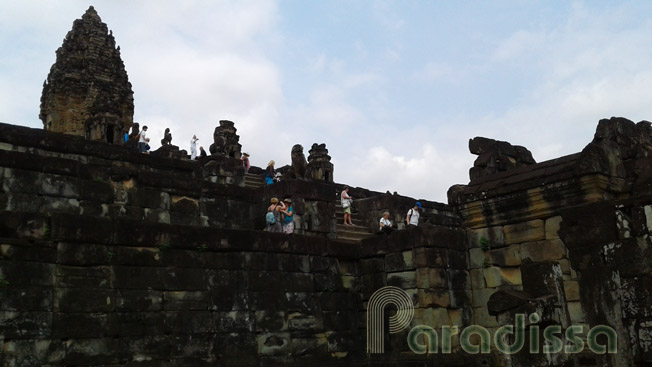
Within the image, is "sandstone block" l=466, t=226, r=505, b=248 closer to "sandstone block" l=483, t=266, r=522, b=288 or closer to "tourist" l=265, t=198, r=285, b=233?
"sandstone block" l=483, t=266, r=522, b=288

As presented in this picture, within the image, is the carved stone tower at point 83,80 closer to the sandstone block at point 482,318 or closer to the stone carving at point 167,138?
the stone carving at point 167,138

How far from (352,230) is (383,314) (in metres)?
6.12

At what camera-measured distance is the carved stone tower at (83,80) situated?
36875mm

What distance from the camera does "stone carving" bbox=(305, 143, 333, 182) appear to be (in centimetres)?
2870

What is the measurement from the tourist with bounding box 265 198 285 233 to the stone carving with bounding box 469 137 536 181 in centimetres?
458

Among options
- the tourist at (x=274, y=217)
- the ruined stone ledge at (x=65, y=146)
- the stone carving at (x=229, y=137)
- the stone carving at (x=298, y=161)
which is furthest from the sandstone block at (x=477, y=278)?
the stone carving at (x=229, y=137)

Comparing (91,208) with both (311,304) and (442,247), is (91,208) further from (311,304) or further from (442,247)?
(442,247)

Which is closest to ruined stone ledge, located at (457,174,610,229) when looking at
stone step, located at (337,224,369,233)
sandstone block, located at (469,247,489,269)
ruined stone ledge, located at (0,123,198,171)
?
sandstone block, located at (469,247,489,269)

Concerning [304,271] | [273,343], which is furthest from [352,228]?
[273,343]

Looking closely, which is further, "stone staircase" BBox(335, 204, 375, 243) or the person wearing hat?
the person wearing hat

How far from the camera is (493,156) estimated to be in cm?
1188

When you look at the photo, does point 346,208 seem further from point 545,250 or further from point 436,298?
point 545,250

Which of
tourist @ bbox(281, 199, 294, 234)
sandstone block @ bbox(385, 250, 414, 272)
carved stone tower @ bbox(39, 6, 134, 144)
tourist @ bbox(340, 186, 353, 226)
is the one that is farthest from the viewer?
carved stone tower @ bbox(39, 6, 134, 144)

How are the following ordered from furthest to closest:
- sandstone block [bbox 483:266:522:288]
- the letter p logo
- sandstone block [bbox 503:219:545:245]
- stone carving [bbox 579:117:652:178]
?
the letter p logo → sandstone block [bbox 483:266:522:288] → sandstone block [bbox 503:219:545:245] → stone carving [bbox 579:117:652:178]
